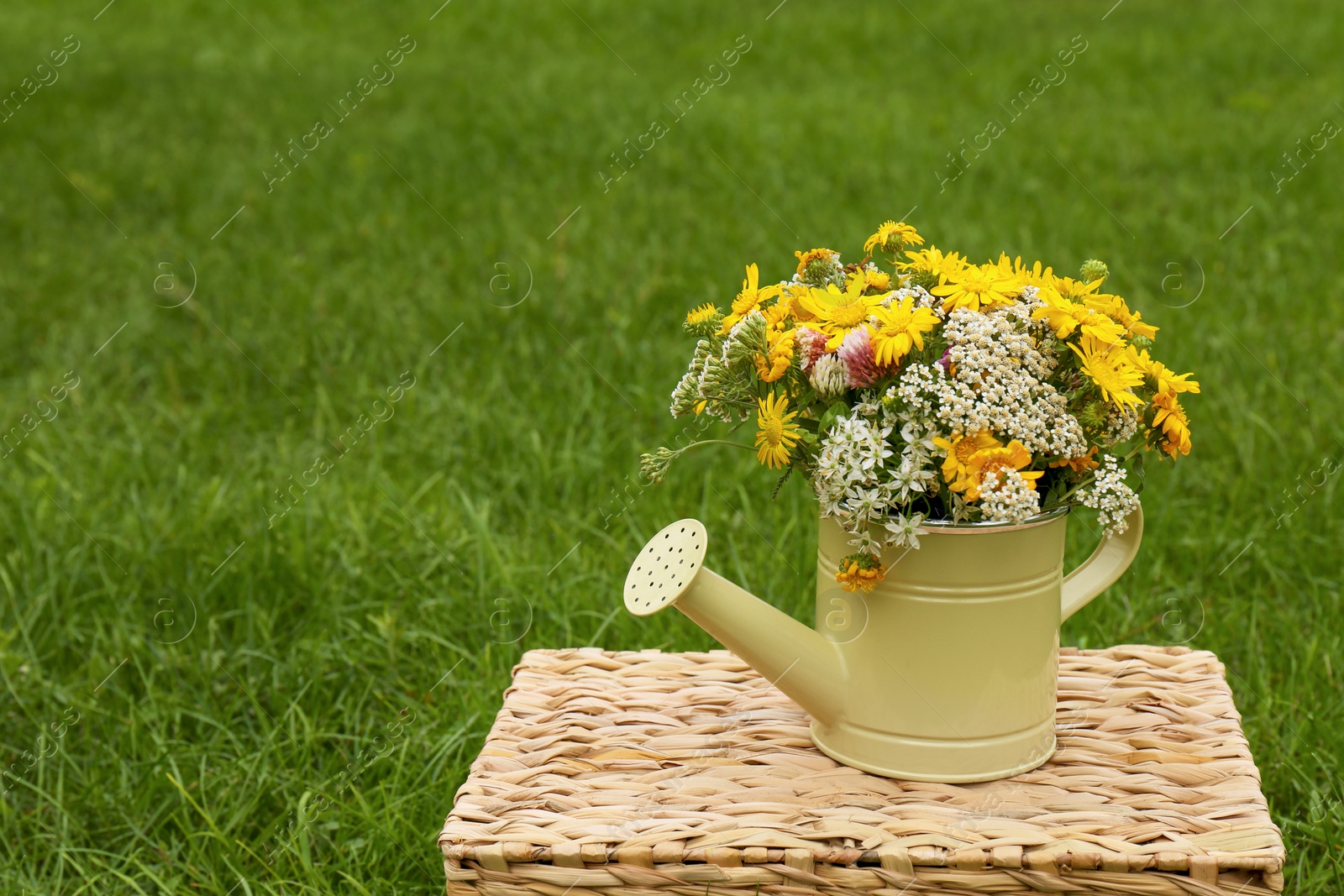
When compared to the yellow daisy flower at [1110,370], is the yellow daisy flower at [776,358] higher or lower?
higher

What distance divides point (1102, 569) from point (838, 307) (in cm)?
50

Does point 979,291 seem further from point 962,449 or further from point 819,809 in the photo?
point 819,809

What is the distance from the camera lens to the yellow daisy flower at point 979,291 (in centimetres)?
146

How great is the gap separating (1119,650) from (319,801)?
1268 mm

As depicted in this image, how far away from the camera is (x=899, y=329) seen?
4.59 feet

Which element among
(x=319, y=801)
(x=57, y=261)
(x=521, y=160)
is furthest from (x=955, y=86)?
(x=319, y=801)

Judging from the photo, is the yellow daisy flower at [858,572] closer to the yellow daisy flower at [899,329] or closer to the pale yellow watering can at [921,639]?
the pale yellow watering can at [921,639]

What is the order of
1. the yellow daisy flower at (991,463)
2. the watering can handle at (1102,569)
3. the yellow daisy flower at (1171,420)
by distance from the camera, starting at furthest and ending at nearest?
the watering can handle at (1102,569), the yellow daisy flower at (1171,420), the yellow daisy flower at (991,463)

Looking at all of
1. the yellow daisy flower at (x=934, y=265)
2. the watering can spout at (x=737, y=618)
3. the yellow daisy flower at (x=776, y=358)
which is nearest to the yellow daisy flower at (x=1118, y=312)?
the yellow daisy flower at (x=934, y=265)

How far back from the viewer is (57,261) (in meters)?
A: 4.66

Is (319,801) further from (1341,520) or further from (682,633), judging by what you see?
(1341,520)

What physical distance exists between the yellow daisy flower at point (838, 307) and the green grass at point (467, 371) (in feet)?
3.39

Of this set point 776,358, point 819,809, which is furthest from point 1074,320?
point 819,809

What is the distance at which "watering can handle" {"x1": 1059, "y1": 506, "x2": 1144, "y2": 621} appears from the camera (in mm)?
1617
